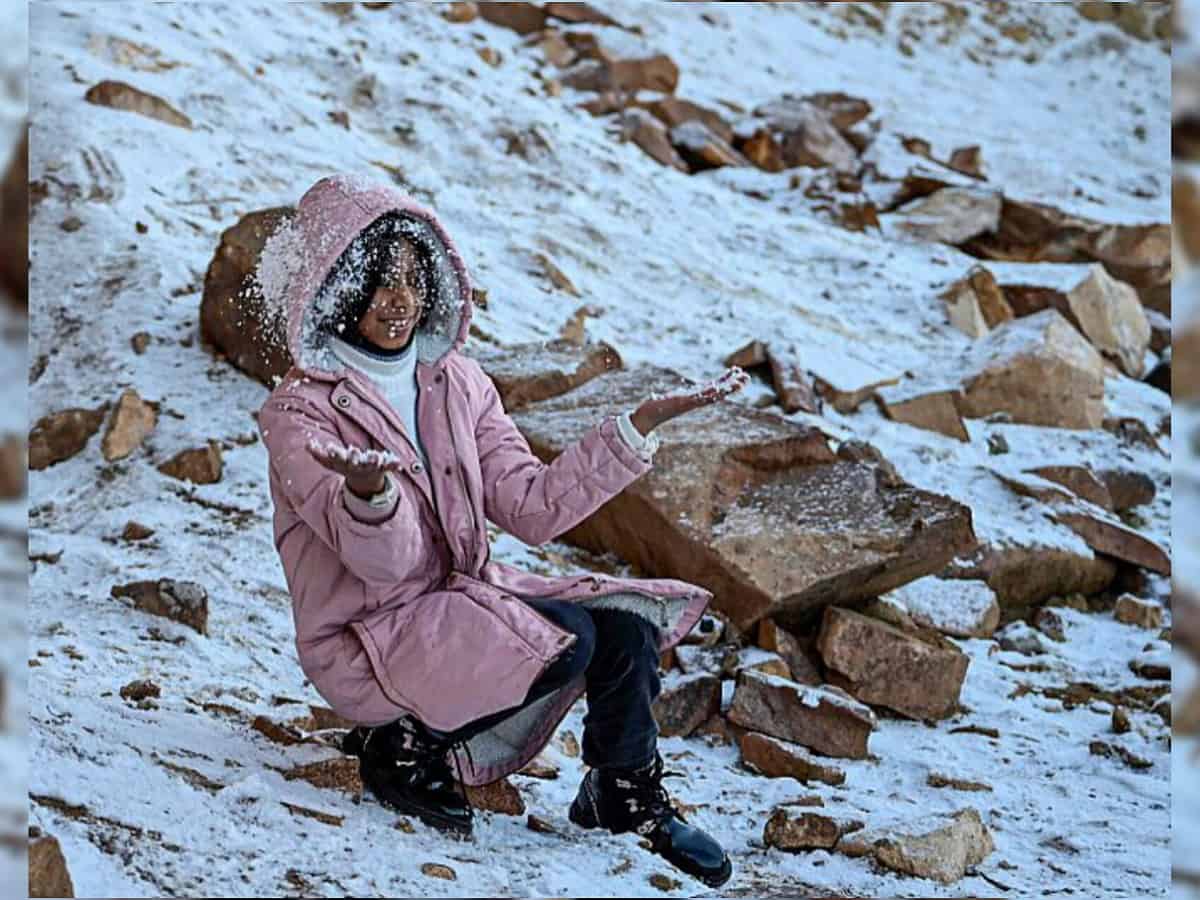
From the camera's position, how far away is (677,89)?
777cm

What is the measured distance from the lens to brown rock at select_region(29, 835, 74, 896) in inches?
69.8

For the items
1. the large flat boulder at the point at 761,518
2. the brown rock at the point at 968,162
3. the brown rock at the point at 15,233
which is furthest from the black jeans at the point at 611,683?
the brown rock at the point at 968,162

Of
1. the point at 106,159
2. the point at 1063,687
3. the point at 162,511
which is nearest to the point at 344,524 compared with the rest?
the point at 162,511

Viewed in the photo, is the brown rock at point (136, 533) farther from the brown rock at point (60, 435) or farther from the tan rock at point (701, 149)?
the tan rock at point (701, 149)

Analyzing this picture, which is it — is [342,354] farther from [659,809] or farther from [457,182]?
[457,182]

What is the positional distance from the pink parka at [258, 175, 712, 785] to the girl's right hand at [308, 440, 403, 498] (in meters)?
0.07

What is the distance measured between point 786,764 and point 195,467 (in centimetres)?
167

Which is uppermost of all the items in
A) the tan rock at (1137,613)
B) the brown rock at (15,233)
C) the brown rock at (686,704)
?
the brown rock at (15,233)

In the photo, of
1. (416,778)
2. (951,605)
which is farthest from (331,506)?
(951,605)

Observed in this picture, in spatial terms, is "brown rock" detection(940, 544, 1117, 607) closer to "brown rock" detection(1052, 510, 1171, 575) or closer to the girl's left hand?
"brown rock" detection(1052, 510, 1171, 575)

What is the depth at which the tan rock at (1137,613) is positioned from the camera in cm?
405

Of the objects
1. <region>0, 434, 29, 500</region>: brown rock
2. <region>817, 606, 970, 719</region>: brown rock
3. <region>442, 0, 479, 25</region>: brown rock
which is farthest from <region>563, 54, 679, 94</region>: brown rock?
<region>0, 434, 29, 500</region>: brown rock

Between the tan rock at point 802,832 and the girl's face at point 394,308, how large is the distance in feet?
3.26

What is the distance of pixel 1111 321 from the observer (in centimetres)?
606
